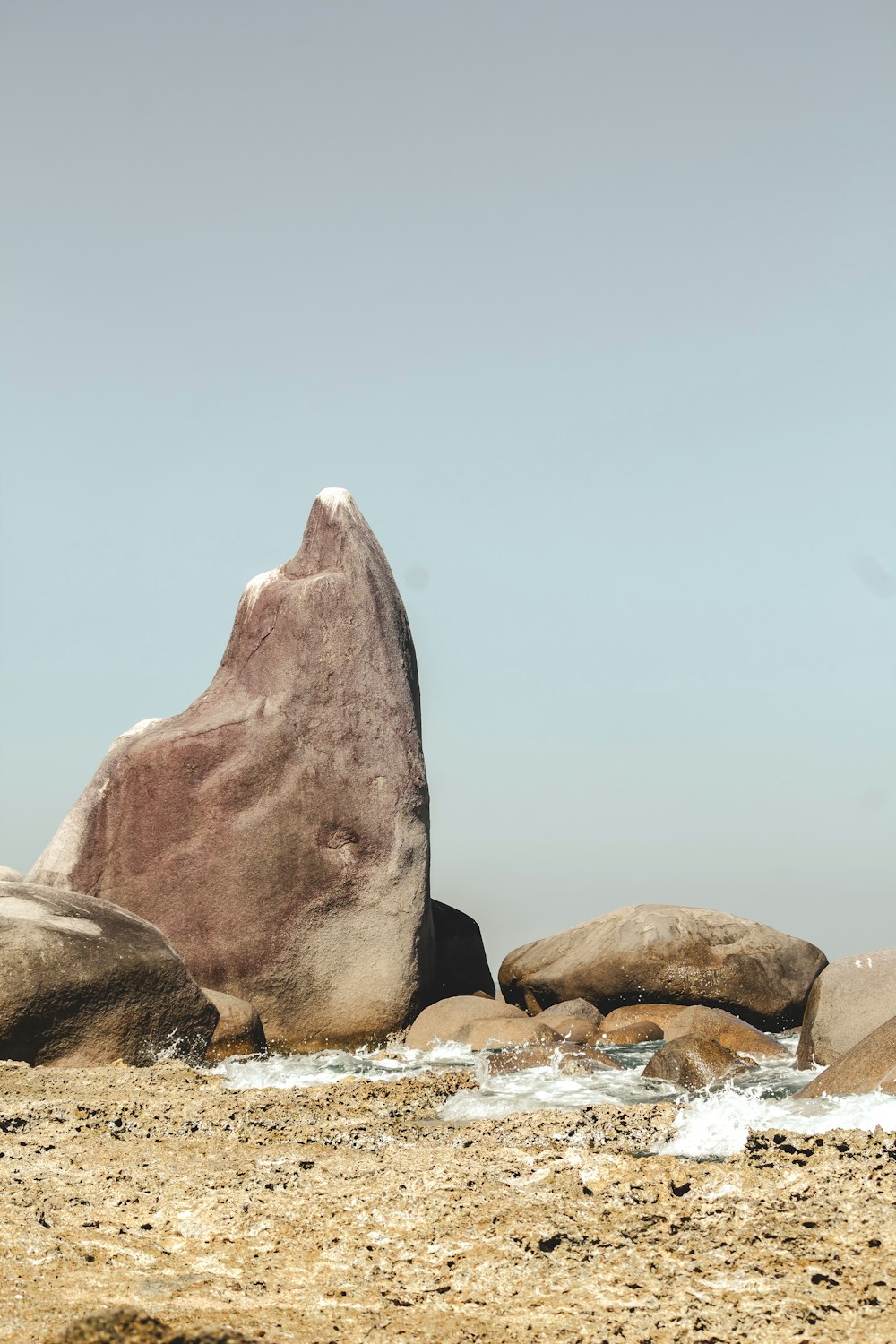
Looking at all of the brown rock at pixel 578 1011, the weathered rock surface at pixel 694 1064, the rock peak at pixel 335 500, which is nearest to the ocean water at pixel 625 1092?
the weathered rock surface at pixel 694 1064

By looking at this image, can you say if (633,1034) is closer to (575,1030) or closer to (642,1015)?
(575,1030)

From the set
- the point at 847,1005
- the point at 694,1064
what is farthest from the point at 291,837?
the point at 847,1005

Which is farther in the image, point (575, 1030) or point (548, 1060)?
point (575, 1030)

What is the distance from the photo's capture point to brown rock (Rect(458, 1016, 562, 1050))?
9203 mm

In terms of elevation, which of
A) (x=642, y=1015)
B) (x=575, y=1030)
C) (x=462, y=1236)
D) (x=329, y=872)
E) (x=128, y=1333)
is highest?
(x=329, y=872)

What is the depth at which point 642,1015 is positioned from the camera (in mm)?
10953

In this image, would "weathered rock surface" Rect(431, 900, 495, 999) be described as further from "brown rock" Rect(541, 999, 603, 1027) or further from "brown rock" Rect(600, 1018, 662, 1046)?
"brown rock" Rect(600, 1018, 662, 1046)

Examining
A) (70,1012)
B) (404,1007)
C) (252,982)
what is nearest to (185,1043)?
(70,1012)

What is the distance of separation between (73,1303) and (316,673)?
26.8 feet

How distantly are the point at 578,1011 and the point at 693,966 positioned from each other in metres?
1.23

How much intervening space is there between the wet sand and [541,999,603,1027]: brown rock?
6472 mm

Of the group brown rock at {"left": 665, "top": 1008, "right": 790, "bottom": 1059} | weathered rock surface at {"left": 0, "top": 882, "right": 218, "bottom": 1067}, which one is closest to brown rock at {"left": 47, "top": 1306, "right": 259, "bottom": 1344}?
weathered rock surface at {"left": 0, "top": 882, "right": 218, "bottom": 1067}

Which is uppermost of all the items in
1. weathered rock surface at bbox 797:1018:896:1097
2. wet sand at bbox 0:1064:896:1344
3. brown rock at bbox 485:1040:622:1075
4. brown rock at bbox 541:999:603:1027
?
wet sand at bbox 0:1064:896:1344

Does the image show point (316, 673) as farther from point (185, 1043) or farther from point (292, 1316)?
point (292, 1316)
